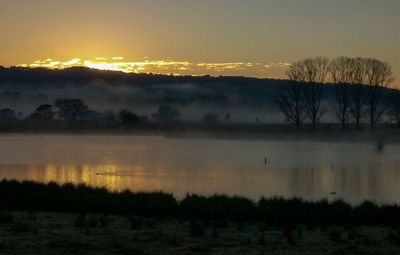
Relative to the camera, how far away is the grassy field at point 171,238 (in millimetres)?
8633

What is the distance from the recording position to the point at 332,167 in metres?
34.1

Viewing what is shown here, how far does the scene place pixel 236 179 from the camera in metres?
25.8

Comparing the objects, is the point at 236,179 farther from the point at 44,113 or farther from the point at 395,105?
the point at 44,113

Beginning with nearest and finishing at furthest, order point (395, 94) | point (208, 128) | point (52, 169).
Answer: point (52, 169)
point (395, 94)
point (208, 128)

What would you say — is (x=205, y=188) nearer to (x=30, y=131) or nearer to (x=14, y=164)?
(x=14, y=164)

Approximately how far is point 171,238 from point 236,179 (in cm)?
1629

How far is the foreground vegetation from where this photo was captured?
8844 mm

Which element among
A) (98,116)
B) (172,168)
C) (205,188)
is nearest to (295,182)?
(205,188)

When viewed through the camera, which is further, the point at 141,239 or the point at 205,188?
the point at 205,188

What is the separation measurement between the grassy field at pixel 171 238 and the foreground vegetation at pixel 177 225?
1cm

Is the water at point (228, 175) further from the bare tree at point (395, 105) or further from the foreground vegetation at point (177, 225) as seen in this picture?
the bare tree at point (395, 105)

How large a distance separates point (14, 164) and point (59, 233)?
22.9m

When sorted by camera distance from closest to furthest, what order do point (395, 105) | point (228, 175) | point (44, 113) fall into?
point (228, 175) < point (395, 105) < point (44, 113)

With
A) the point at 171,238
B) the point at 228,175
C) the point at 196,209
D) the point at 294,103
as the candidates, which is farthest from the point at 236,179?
the point at 294,103
